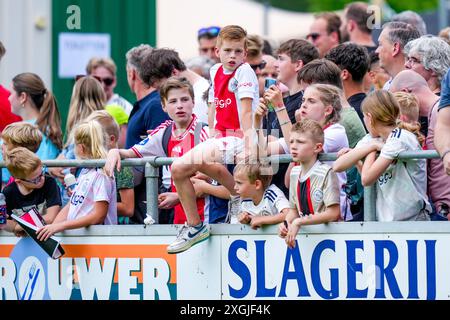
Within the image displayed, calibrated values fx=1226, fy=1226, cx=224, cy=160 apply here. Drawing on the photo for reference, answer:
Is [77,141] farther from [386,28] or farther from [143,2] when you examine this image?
[143,2]

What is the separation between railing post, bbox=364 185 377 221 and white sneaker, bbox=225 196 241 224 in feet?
2.95

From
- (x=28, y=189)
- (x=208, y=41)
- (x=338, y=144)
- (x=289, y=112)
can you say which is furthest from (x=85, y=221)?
(x=208, y=41)

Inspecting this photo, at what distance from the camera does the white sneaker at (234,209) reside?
331 inches

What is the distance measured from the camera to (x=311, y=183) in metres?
7.93

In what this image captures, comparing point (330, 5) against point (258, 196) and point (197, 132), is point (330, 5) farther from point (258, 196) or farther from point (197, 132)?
point (258, 196)

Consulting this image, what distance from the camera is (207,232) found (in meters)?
8.41

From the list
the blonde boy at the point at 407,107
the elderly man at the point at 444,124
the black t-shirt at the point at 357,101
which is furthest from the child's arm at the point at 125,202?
the elderly man at the point at 444,124

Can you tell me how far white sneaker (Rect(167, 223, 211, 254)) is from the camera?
8.30 m

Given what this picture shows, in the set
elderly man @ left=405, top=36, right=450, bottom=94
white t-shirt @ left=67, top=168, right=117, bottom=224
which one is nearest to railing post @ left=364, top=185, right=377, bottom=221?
elderly man @ left=405, top=36, right=450, bottom=94

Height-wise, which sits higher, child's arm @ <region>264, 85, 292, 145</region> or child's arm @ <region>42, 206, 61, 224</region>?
child's arm @ <region>264, 85, 292, 145</region>

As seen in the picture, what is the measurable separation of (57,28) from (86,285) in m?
8.74

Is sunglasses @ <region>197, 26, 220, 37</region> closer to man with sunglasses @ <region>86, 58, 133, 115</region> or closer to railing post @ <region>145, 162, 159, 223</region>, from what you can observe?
man with sunglasses @ <region>86, 58, 133, 115</region>

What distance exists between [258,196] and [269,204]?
0.10 m

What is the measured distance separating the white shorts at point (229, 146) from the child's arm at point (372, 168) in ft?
2.94
